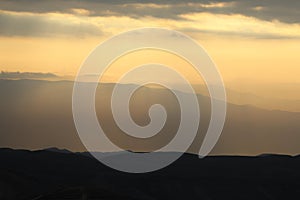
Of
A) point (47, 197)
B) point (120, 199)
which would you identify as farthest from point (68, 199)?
point (120, 199)

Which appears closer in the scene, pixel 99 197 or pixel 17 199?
pixel 99 197

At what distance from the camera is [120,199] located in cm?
11806

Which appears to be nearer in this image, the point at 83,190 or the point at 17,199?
the point at 83,190

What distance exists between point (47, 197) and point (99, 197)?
29.8ft

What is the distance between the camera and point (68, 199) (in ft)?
357

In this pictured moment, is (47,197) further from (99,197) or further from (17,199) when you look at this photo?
(17,199)

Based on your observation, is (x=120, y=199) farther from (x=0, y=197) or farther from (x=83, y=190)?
(x=0, y=197)

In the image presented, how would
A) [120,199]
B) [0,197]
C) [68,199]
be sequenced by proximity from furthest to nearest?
[0,197] → [120,199] → [68,199]

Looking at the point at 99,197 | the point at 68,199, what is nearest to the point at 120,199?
the point at 99,197

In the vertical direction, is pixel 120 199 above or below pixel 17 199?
above

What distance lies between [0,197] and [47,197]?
87895 mm

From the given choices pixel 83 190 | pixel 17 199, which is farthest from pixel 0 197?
pixel 83 190

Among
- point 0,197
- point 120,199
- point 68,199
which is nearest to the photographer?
point 68,199

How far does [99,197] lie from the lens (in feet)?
377
